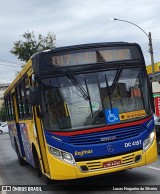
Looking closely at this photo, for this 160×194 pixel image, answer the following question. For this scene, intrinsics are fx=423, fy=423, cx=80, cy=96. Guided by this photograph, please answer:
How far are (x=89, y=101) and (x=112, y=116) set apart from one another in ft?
1.72

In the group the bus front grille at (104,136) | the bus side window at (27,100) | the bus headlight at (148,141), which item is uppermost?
the bus side window at (27,100)

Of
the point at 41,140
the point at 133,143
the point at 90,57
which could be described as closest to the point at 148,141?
the point at 133,143

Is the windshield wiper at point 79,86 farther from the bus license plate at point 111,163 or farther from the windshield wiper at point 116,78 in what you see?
the bus license plate at point 111,163

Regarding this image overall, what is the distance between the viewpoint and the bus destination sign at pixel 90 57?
823 centimetres

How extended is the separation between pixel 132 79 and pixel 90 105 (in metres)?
1.10

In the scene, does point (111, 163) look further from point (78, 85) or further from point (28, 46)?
point (28, 46)

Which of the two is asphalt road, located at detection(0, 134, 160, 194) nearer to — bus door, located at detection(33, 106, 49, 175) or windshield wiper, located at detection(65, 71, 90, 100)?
bus door, located at detection(33, 106, 49, 175)

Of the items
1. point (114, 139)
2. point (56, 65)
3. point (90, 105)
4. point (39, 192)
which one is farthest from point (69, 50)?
point (39, 192)

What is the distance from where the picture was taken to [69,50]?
8.34 meters

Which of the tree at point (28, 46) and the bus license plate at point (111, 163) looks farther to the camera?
the tree at point (28, 46)

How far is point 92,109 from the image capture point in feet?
26.0

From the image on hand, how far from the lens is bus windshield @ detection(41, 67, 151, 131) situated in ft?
25.9

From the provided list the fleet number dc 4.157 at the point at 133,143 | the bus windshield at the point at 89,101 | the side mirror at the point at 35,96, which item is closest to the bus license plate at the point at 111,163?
the fleet number dc 4.157 at the point at 133,143

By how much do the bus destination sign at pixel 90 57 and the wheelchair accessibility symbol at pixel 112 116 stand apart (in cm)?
106
